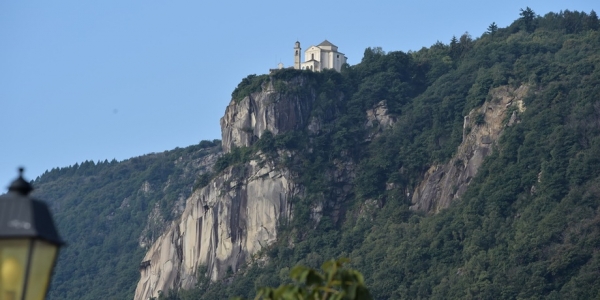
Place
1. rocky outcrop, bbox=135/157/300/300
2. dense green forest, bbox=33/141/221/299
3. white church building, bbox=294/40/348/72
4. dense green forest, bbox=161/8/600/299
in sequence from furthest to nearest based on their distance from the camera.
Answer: dense green forest, bbox=33/141/221/299 → white church building, bbox=294/40/348/72 → rocky outcrop, bbox=135/157/300/300 → dense green forest, bbox=161/8/600/299

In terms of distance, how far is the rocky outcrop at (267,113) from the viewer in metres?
106

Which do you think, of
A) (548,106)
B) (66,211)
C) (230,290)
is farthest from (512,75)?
(66,211)

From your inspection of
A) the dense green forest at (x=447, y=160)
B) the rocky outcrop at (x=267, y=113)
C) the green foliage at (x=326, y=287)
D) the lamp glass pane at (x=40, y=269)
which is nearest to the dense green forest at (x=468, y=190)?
the dense green forest at (x=447, y=160)

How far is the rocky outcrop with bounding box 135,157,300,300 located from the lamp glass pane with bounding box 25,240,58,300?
95.0 metres

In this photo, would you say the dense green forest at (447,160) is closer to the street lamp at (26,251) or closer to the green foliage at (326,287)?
the green foliage at (326,287)

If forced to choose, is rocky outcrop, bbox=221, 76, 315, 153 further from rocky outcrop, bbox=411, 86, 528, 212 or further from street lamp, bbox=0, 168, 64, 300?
street lamp, bbox=0, 168, 64, 300

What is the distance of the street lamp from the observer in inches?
233

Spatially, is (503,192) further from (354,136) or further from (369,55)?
(369,55)

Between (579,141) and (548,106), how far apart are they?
13.4 ft

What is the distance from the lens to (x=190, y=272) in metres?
103

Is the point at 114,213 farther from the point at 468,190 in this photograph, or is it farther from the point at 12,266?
the point at 12,266

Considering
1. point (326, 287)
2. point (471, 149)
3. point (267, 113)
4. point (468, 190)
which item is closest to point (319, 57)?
point (267, 113)

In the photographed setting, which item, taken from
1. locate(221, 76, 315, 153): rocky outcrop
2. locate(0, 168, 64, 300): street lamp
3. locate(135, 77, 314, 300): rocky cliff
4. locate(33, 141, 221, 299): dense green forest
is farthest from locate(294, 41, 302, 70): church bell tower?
locate(0, 168, 64, 300): street lamp

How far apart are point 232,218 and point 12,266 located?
316 ft
